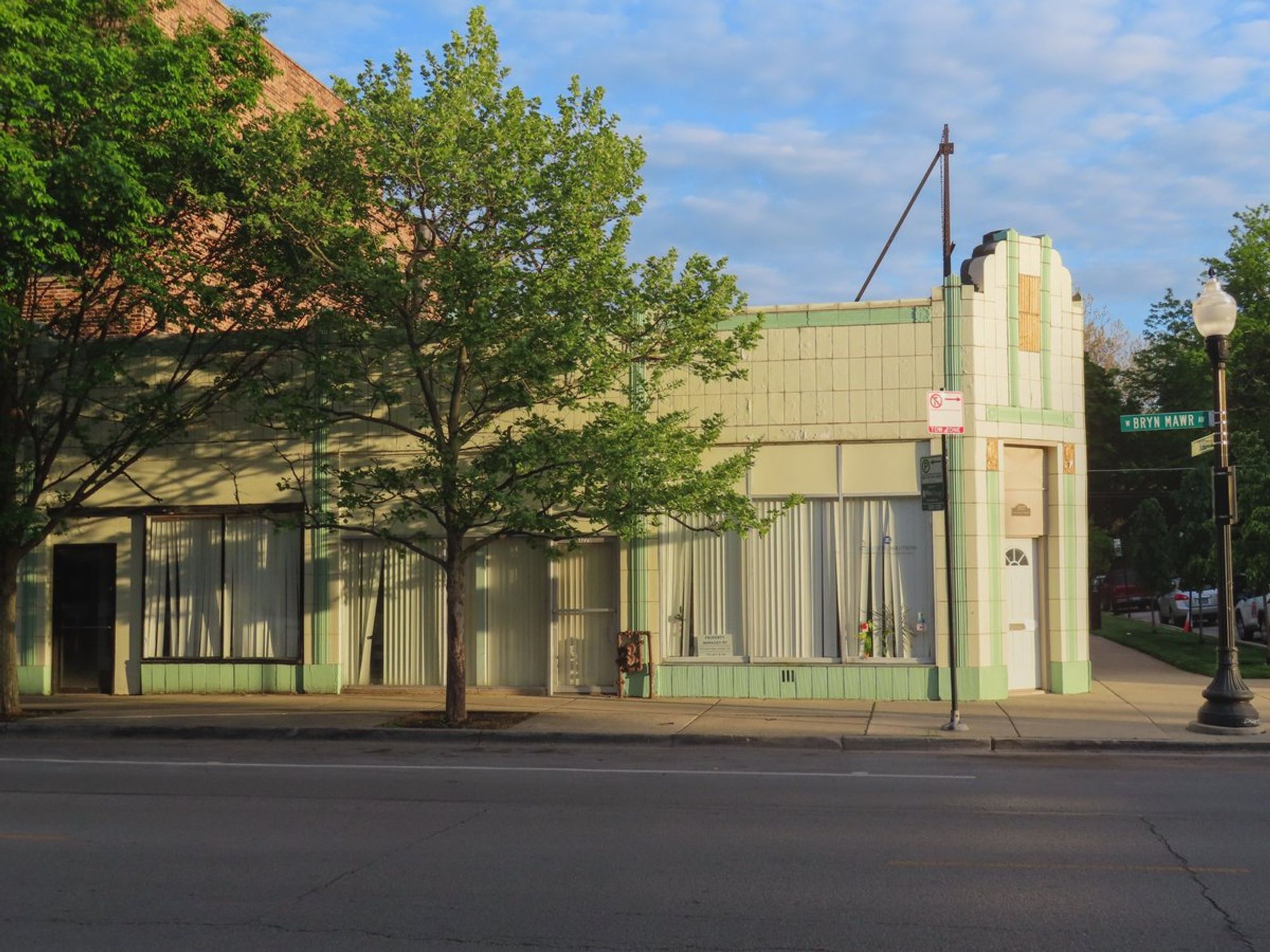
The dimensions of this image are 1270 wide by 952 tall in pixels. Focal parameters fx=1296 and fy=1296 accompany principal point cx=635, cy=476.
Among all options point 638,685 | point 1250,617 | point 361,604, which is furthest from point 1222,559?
point 1250,617

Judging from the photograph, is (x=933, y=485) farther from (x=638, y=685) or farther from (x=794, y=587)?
(x=638, y=685)

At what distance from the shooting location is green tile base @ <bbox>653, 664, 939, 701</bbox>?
700 inches

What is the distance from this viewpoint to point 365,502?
15766 mm

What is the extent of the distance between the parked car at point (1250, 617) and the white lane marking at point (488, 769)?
1983 centimetres

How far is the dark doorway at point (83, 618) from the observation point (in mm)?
20141

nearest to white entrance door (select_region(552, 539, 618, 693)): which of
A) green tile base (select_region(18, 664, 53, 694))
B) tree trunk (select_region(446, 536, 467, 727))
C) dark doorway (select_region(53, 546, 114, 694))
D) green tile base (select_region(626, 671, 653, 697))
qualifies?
green tile base (select_region(626, 671, 653, 697))

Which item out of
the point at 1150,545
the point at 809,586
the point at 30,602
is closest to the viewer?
the point at 809,586

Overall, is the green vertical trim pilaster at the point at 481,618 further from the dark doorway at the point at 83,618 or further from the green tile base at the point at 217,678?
the dark doorway at the point at 83,618

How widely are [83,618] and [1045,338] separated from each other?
15.3m

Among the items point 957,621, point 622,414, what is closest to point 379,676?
point 622,414

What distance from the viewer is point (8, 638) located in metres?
17.2

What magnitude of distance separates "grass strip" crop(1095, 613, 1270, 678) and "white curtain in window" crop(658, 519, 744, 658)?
29.5ft

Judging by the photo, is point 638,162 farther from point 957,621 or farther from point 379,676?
point 379,676

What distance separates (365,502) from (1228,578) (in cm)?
1032
